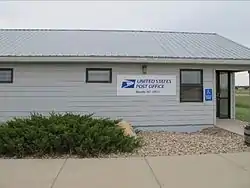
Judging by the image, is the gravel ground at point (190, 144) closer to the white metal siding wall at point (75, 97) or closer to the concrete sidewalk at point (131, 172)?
the concrete sidewalk at point (131, 172)

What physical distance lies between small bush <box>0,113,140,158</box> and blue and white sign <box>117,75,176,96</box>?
431cm

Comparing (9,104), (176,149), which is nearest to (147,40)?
(9,104)

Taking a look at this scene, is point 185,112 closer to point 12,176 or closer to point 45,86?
point 45,86

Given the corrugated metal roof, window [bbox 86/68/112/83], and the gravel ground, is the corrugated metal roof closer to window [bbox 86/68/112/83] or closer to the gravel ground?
window [bbox 86/68/112/83]

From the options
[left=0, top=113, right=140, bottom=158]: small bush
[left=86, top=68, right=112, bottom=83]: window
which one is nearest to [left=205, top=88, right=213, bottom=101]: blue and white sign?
[left=86, top=68, right=112, bottom=83]: window

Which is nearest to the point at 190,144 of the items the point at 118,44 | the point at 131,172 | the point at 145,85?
the point at 131,172

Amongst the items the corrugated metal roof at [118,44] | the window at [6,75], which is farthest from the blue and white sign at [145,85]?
the window at [6,75]

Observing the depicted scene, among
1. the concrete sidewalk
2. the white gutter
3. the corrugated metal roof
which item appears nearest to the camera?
the concrete sidewalk

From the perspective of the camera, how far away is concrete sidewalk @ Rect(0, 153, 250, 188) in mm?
6488

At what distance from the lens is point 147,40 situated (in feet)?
56.3

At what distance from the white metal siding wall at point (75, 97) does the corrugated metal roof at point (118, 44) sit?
1.96 ft

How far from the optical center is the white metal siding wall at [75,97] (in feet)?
45.2

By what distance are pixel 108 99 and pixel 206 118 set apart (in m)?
4.06

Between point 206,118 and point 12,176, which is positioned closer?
point 12,176
